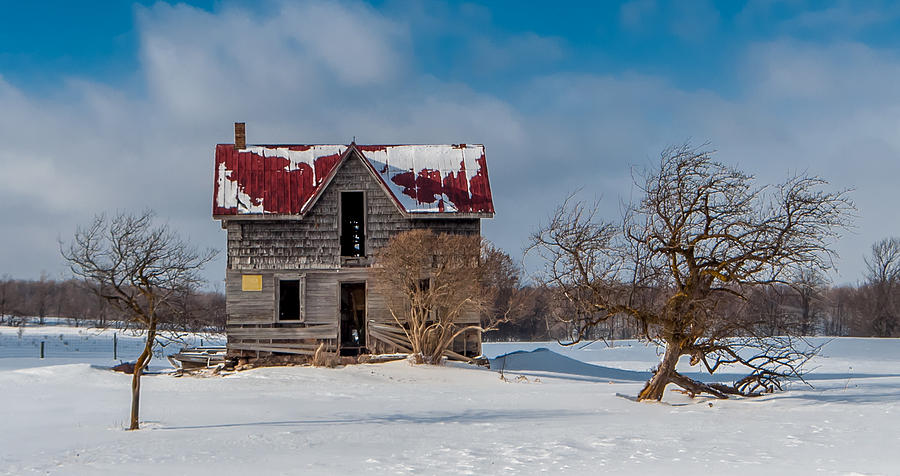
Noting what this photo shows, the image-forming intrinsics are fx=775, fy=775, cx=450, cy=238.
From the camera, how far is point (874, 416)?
12578 millimetres

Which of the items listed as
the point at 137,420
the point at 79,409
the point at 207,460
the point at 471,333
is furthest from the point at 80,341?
the point at 207,460

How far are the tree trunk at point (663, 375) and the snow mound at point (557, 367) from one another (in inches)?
321

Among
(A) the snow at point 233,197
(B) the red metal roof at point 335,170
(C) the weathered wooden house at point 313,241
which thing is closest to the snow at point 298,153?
(B) the red metal roof at point 335,170

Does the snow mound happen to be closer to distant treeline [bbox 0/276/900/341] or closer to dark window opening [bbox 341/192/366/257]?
distant treeline [bbox 0/276/900/341]

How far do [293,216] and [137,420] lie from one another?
41.3 feet

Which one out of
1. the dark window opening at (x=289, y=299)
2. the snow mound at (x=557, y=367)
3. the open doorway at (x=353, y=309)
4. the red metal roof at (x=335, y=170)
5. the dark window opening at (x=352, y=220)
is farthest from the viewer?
the open doorway at (x=353, y=309)

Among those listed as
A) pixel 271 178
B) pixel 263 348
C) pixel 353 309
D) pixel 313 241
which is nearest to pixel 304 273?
pixel 313 241

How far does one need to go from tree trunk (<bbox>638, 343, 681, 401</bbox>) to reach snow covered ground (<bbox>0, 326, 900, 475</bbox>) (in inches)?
16.9

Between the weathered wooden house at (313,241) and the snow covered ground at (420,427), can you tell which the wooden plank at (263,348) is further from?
the snow covered ground at (420,427)

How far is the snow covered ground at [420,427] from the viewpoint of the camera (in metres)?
8.72

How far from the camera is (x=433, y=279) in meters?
21.9

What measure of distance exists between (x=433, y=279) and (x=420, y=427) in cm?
1029

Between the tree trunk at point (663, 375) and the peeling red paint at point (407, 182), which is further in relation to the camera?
the peeling red paint at point (407, 182)

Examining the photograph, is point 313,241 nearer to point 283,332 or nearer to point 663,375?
point 283,332
